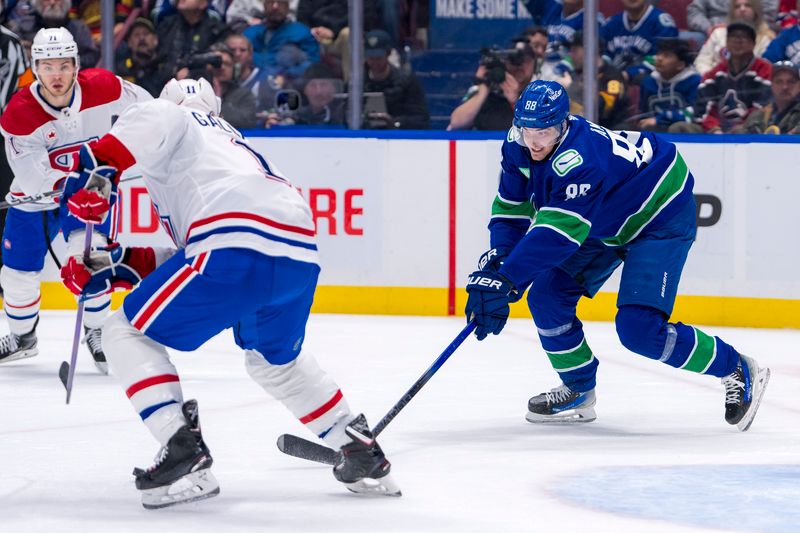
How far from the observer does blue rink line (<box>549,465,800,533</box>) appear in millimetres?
3105

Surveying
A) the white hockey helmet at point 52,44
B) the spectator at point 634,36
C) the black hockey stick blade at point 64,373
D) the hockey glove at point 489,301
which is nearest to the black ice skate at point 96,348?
the black hockey stick blade at point 64,373

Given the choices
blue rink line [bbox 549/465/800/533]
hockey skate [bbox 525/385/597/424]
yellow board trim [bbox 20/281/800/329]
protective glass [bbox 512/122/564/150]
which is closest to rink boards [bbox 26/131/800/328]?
yellow board trim [bbox 20/281/800/329]

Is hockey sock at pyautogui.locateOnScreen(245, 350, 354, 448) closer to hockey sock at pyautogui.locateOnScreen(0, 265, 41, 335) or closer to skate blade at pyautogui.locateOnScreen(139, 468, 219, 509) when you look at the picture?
skate blade at pyautogui.locateOnScreen(139, 468, 219, 509)

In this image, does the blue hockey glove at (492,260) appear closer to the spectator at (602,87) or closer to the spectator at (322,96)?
the spectator at (602,87)

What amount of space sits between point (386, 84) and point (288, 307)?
396 cm

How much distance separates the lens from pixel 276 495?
10.8ft

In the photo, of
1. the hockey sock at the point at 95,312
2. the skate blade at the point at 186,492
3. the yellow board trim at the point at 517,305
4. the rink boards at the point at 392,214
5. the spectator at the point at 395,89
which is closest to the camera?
the skate blade at the point at 186,492

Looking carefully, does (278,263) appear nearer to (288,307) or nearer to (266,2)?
(288,307)

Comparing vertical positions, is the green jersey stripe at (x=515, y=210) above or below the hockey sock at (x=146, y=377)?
above

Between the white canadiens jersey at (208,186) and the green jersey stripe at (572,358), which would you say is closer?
the white canadiens jersey at (208,186)

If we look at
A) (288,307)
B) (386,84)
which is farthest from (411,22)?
(288,307)

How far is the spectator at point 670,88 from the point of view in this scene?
6711 mm

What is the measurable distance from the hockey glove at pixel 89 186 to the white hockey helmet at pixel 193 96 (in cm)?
37

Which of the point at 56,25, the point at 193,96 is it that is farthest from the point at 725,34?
the point at 193,96
